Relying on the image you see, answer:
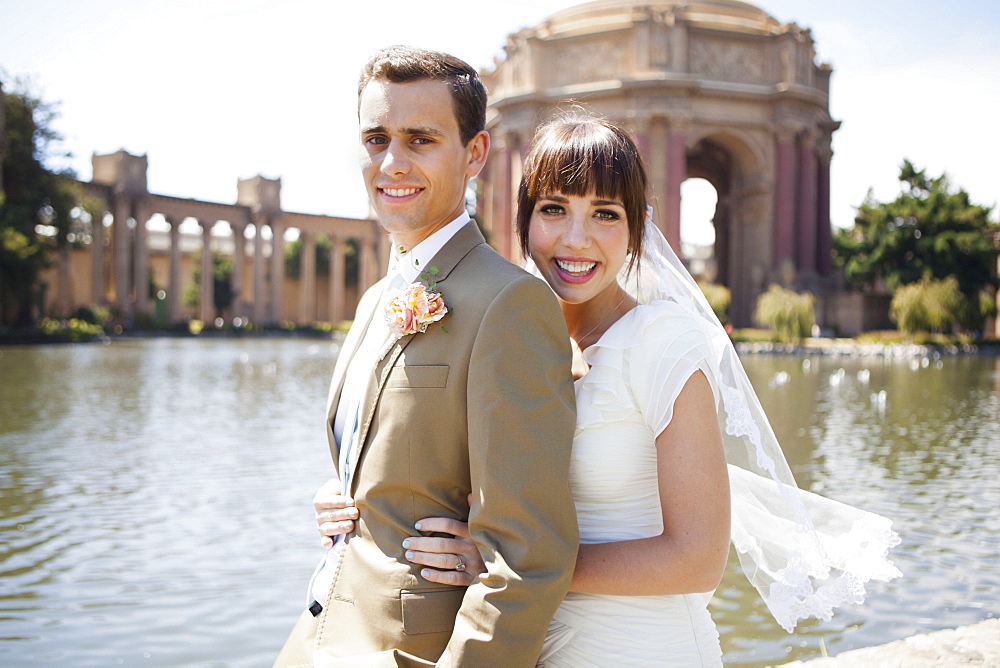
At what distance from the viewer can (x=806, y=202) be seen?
5416 centimetres

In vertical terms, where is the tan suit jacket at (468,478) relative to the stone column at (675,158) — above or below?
below

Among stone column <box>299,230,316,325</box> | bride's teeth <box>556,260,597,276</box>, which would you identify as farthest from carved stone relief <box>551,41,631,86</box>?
bride's teeth <box>556,260,597,276</box>

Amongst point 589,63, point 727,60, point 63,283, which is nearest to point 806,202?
point 727,60

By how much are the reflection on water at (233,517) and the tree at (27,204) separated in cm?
2507

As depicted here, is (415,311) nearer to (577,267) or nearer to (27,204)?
(577,267)

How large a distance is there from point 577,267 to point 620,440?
536 mm

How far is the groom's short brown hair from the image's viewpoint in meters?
2.30

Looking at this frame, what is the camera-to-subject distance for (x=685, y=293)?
2.97 metres

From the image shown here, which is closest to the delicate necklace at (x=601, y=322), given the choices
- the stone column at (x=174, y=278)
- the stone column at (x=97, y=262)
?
the stone column at (x=97, y=262)

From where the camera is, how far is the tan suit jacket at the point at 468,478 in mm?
2014

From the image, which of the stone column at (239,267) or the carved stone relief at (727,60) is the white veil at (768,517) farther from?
the stone column at (239,267)

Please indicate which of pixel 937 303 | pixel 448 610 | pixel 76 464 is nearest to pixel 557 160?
pixel 448 610

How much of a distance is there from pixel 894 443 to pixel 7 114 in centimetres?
4932

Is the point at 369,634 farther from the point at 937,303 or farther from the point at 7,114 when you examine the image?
the point at 7,114
